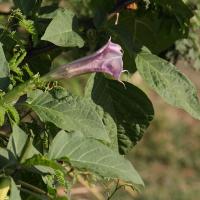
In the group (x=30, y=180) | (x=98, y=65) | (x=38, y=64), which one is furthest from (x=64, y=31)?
(x=30, y=180)

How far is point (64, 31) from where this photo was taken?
655 mm

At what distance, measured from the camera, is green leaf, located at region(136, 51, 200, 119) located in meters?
0.72

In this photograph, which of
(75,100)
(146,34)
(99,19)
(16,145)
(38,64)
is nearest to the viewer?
(16,145)

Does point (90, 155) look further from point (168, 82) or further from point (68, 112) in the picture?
point (168, 82)

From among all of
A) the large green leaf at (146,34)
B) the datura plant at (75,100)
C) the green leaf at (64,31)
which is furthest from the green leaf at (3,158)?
the large green leaf at (146,34)

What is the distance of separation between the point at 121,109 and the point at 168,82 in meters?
0.15

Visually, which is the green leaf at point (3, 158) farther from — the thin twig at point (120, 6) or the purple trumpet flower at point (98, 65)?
the thin twig at point (120, 6)

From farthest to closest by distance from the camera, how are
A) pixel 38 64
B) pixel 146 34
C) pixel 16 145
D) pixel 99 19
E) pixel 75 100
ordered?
pixel 146 34 → pixel 38 64 → pixel 99 19 → pixel 75 100 → pixel 16 145

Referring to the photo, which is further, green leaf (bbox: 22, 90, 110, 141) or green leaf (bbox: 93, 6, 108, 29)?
green leaf (bbox: 93, 6, 108, 29)

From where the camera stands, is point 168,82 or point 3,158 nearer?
point 3,158

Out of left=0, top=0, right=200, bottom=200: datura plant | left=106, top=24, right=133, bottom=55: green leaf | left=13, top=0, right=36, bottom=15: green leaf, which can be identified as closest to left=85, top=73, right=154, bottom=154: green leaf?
left=0, top=0, right=200, bottom=200: datura plant

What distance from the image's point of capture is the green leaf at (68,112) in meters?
0.58

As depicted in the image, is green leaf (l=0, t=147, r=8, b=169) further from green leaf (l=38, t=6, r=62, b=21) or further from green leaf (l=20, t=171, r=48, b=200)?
green leaf (l=38, t=6, r=62, b=21)

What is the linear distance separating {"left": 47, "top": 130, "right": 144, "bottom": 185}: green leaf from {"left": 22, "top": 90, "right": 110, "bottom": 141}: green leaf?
34 millimetres
